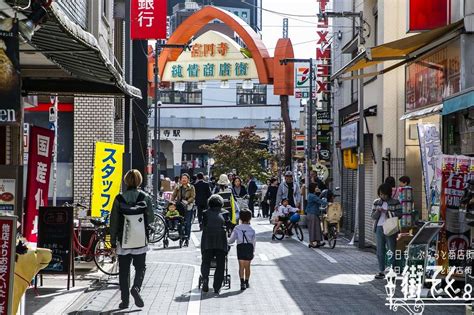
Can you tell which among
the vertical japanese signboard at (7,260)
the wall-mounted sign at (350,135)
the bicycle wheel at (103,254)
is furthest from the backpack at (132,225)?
the wall-mounted sign at (350,135)

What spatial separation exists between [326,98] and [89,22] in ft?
73.3

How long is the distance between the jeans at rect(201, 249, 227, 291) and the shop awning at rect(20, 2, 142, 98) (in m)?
2.93

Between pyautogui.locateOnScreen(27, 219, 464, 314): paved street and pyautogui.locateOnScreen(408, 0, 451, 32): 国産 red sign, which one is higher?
pyautogui.locateOnScreen(408, 0, 451, 32): 国産 red sign

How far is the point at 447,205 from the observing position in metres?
14.0

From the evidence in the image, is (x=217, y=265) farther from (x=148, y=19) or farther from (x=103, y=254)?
(x=148, y=19)

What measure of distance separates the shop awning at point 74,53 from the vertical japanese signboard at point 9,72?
676 mm

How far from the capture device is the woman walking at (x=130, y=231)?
1270 centimetres

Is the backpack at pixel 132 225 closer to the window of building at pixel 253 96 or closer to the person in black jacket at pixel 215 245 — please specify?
the person in black jacket at pixel 215 245

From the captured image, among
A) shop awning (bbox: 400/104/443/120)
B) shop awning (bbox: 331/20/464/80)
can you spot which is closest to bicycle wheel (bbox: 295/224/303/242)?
shop awning (bbox: 400/104/443/120)

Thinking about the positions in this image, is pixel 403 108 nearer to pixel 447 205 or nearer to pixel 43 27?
pixel 447 205

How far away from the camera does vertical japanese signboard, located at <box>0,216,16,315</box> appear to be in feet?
25.5

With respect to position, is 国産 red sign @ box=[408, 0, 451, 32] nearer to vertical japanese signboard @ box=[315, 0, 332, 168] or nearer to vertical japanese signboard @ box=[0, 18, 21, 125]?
vertical japanese signboard @ box=[0, 18, 21, 125]

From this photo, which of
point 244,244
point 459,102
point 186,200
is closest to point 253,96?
point 186,200

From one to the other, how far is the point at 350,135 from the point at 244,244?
13.2 m
